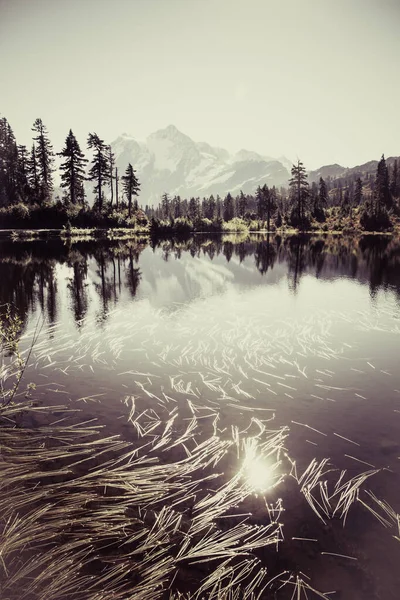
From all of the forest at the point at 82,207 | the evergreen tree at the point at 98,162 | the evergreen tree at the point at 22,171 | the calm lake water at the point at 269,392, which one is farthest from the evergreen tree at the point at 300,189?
the calm lake water at the point at 269,392

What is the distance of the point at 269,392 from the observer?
27.1 feet

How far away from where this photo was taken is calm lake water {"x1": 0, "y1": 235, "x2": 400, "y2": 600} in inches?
173

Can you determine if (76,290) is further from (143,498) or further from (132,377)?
(143,498)

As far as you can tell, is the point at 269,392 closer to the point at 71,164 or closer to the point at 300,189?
the point at 71,164

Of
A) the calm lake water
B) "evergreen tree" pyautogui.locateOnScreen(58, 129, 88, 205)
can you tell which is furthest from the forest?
the calm lake water

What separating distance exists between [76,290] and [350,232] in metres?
91.4

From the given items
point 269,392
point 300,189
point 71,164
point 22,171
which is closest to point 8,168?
point 22,171

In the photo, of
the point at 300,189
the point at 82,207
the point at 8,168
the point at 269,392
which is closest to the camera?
the point at 269,392

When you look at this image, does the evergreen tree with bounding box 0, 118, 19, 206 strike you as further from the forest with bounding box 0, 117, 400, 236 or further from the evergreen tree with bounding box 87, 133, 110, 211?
the evergreen tree with bounding box 87, 133, 110, 211

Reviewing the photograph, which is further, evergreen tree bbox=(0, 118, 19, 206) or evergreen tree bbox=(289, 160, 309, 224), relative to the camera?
evergreen tree bbox=(289, 160, 309, 224)

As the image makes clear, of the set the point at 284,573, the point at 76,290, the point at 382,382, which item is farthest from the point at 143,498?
the point at 76,290

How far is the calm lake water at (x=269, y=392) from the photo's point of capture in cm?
440

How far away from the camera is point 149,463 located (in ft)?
18.7

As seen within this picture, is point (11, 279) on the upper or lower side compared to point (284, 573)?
upper
